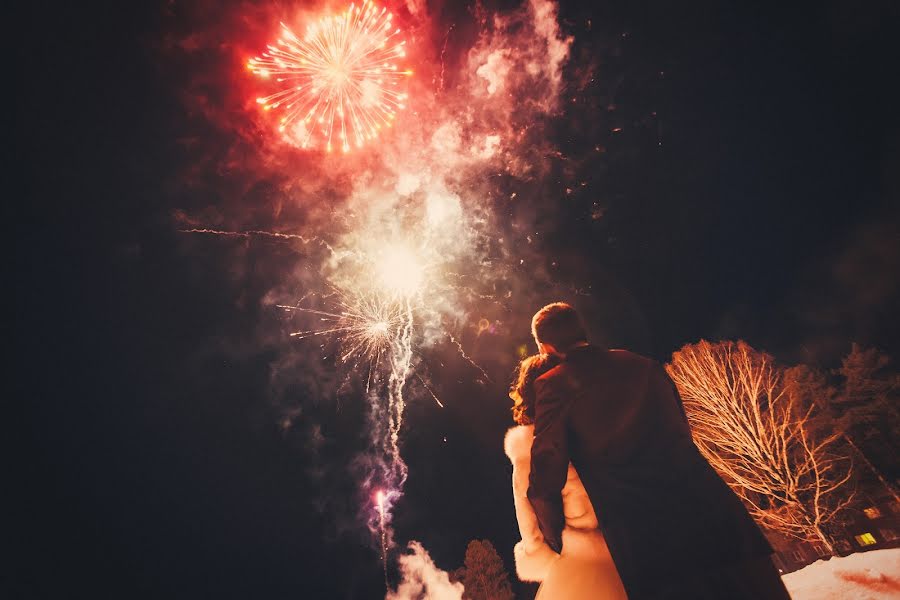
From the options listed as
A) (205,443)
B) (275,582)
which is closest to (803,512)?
(205,443)

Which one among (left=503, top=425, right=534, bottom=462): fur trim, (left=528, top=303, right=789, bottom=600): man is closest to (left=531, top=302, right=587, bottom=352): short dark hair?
(left=528, top=303, right=789, bottom=600): man

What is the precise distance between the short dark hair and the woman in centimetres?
17

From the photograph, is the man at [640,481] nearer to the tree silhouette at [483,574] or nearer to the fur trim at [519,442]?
the fur trim at [519,442]

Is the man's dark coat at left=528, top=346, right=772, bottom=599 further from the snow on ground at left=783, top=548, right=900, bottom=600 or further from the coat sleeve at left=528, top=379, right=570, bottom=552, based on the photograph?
the snow on ground at left=783, top=548, right=900, bottom=600

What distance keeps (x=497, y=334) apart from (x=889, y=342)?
2777cm

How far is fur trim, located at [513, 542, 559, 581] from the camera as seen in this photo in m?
2.30

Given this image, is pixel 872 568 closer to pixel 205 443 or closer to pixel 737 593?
pixel 737 593

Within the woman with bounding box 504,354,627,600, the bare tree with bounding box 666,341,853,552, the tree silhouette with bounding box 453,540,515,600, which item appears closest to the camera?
the woman with bounding box 504,354,627,600

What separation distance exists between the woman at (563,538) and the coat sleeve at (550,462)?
11 cm

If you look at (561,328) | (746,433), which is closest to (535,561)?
(561,328)

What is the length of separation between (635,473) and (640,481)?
0.15ft

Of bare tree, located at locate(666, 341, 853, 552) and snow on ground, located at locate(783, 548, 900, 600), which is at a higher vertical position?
bare tree, located at locate(666, 341, 853, 552)

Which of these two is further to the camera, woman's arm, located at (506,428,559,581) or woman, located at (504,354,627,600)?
woman's arm, located at (506,428,559,581)

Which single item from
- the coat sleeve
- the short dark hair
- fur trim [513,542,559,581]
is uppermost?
the short dark hair
